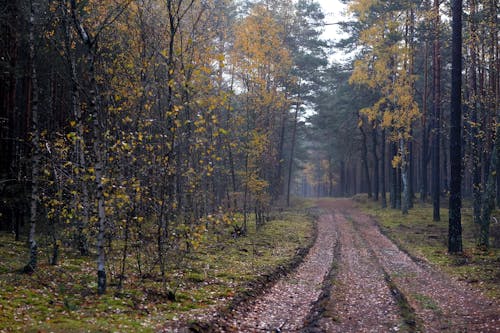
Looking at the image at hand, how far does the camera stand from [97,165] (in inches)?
358

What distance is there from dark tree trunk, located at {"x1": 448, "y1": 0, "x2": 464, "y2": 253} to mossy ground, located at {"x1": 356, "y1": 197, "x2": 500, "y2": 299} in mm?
876

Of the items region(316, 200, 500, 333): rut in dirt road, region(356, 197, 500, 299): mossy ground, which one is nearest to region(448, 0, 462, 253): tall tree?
region(356, 197, 500, 299): mossy ground

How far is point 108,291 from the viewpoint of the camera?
9.88 metres

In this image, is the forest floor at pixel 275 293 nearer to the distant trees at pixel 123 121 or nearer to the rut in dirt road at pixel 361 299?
the rut in dirt road at pixel 361 299

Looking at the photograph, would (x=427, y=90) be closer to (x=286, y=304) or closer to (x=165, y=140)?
(x=286, y=304)

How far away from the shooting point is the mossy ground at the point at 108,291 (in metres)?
7.58

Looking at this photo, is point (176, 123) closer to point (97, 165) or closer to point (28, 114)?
point (97, 165)

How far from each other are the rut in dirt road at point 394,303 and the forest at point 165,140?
0.58 meters

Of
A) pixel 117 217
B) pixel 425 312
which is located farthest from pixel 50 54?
pixel 425 312

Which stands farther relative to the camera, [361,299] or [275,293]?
[275,293]

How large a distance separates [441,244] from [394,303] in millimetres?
9920

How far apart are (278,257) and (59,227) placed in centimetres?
762

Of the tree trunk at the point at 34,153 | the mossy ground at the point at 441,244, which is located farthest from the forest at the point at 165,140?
the mossy ground at the point at 441,244

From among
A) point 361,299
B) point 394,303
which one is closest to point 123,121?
point 361,299
